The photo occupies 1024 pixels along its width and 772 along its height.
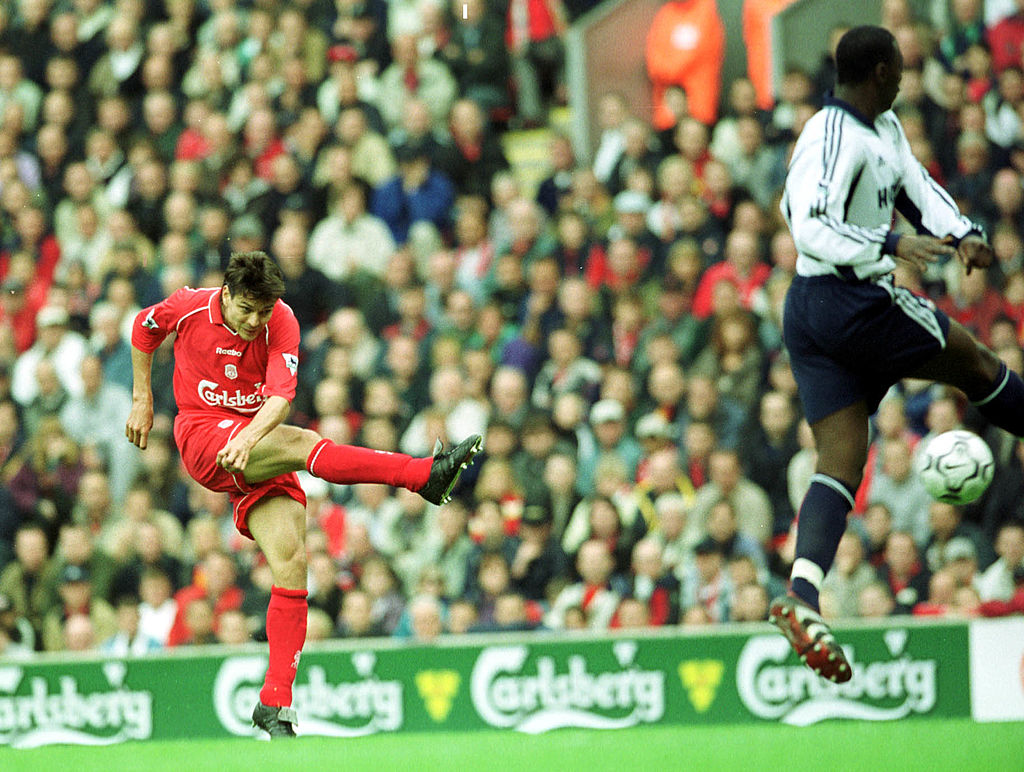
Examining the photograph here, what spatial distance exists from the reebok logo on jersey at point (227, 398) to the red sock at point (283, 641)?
806 millimetres

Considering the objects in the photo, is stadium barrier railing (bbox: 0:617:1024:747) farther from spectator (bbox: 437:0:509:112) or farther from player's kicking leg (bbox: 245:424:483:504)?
spectator (bbox: 437:0:509:112)

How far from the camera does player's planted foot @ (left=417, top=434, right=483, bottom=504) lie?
6.96 metres

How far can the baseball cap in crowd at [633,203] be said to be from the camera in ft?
38.6

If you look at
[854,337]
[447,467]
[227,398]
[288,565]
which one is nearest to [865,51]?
[854,337]

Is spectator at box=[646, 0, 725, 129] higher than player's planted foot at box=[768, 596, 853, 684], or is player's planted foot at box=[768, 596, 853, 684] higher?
spectator at box=[646, 0, 725, 129]

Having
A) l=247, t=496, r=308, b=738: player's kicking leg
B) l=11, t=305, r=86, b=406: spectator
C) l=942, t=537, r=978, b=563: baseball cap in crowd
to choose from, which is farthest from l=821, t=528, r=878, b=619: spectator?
l=11, t=305, r=86, b=406: spectator

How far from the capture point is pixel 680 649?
31.2ft

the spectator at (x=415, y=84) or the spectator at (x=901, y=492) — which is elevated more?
the spectator at (x=415, y=84)

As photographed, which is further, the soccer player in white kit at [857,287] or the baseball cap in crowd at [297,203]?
the baseball cap in crowd at [297,203]

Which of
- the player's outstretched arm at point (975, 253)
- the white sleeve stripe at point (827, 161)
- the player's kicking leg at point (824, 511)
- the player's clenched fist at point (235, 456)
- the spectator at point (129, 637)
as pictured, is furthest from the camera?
the spectator at point (129, 637)

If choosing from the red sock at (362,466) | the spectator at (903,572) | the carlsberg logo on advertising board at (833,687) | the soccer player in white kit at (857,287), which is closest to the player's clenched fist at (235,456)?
the red sock at (362,466)

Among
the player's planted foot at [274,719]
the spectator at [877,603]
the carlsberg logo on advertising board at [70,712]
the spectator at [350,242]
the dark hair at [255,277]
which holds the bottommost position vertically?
the carlsberg logo on advertising board at [70,712]

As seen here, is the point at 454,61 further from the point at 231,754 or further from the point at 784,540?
the point at 231,754

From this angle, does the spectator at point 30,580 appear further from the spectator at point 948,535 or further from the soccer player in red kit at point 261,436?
the spectator at point 948,535
